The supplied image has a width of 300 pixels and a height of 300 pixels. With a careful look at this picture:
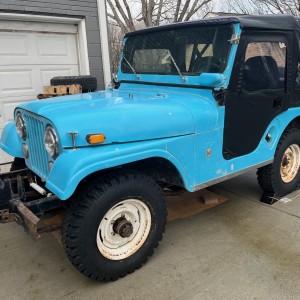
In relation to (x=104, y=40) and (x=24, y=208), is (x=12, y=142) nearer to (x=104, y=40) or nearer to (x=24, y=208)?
(x=24, y=208)

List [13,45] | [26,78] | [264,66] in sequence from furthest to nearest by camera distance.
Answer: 1. [26,78]
2. [13,45]
3. [264,66]

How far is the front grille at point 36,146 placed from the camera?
264 centimetres

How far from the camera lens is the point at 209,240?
3.27 m

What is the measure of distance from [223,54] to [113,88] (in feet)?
4.94

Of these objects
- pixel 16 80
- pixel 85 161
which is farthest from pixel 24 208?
pixel 16 80

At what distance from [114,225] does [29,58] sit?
13.6 ft

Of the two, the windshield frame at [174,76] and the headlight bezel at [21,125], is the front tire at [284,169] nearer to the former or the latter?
the windshield frame at [174,76]

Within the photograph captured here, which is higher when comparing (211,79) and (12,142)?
(211,79)

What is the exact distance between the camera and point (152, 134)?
2.64 m

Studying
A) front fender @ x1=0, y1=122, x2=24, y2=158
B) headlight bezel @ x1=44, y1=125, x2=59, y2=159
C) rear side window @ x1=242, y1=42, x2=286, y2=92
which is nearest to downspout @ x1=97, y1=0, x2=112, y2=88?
front fender @ x1=0, y1=122, x2=24, y2=158

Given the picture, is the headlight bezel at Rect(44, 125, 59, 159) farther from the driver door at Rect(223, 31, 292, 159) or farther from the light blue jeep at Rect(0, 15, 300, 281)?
the driver door at Rect(223, 31, 292, 159)

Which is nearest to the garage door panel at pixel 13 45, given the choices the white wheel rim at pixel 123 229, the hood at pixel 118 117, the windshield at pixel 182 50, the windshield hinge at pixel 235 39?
the windshield at pixel 182 50

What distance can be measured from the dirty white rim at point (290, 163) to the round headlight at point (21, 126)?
292cm

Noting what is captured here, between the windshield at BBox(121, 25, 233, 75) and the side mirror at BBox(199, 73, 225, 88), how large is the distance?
136 millimetres
